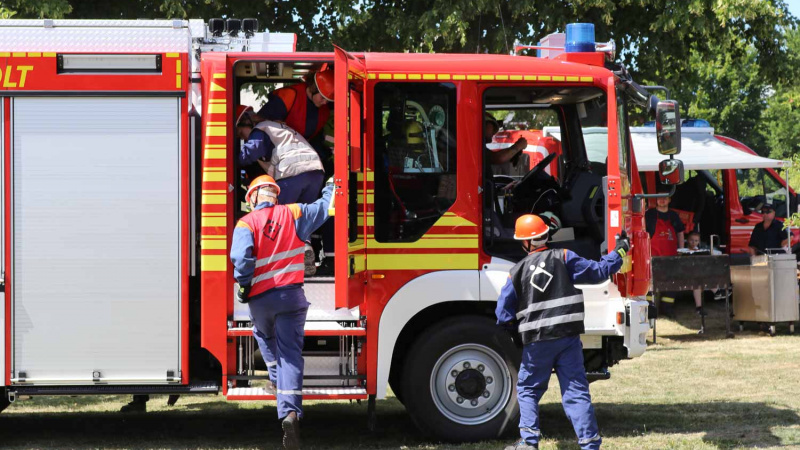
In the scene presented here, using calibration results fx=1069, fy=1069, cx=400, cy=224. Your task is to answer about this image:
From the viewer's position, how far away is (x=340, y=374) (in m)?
7.37

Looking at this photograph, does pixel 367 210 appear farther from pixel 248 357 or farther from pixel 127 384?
pixel 127 384

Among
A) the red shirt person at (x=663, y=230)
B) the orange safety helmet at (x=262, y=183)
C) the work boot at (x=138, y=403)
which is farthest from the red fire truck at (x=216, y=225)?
the red shirt person at (x=663, y=230)

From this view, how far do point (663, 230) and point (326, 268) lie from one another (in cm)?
826

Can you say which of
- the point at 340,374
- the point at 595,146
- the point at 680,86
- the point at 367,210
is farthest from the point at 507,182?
the point at 680,86

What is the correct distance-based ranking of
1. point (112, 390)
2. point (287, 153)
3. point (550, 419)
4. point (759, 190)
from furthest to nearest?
point (759, 190)
point (550, 419)
point (287, 153)
point (112, 390)

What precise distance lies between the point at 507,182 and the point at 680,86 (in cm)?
935

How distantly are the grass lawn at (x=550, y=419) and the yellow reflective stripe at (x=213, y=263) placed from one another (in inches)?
54.4

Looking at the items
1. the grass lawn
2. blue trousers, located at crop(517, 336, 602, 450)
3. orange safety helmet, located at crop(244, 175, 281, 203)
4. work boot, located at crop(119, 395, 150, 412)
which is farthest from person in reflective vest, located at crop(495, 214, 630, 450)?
work boot, located at crop(119, 395, 150, 412)

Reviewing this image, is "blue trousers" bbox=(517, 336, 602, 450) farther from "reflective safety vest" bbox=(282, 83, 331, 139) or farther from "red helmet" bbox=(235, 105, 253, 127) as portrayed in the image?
"red helmet" bbox=(235, 105, 253, 127)

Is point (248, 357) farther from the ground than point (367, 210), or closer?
closer

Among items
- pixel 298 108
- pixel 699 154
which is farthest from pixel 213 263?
pixel 699 154

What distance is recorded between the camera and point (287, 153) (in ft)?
24.3

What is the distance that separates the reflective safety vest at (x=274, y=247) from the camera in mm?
6863

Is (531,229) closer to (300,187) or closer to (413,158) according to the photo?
(413,158)
